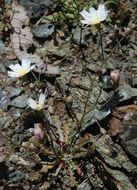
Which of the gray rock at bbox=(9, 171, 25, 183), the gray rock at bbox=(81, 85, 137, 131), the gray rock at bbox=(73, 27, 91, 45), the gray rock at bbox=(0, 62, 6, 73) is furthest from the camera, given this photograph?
the gray rock at bbox=(73, 27, 91, 45)

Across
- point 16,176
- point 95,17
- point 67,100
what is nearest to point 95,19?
point 95,17

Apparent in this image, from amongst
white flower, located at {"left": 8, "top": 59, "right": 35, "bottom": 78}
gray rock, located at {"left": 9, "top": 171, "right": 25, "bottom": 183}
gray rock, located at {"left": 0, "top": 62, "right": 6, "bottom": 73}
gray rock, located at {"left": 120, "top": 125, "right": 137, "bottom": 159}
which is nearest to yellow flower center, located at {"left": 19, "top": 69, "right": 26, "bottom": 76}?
white flower, located at {"left": 8, "top": 59, "right": 35, "bottom": 78}

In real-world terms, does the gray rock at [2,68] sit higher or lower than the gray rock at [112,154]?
higher

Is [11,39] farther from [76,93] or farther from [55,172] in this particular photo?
[55,172]

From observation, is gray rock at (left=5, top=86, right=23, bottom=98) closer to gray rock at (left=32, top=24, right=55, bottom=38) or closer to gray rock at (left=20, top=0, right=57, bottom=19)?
gray rock at (left=32, top=24, right=55, bottom=38)

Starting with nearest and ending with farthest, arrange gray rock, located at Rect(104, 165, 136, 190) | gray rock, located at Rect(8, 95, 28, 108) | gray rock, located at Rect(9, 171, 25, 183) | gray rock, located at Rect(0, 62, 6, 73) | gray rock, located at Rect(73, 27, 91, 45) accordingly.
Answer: gray rock, located at Rect(104, 165, 136, 190) → gray rock, located at Rect(9, 171, 25, 183) → gray rock, located at Rect(8, 95, 28, 108) → gray rock, located at Rect(0, 62, 6, 73) → gray rock, located at Rect(73, 27, 91, 45)

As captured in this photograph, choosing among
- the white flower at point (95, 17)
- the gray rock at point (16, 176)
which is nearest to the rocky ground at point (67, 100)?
the gray rock at point (16, 176)

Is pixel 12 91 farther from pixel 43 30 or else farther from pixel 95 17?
pixel 95 17

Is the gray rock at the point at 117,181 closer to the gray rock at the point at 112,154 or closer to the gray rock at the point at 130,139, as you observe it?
the gray rock at the point at 112,154
